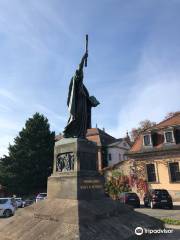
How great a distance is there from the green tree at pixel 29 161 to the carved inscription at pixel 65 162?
25833 mm

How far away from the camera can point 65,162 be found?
28.7ft

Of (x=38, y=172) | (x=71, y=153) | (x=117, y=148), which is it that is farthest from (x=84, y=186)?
(x=117, y=148)

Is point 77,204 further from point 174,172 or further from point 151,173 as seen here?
point 151,173

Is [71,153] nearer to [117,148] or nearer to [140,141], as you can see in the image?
[140,141]

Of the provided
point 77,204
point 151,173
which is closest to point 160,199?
point 151,173

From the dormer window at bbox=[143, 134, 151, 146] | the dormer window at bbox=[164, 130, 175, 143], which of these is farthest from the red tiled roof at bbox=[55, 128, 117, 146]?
the dormer window at bbox=[164, 130, 175, 143]

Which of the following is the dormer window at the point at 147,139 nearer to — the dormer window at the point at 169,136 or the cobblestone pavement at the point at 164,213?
the dormer window at the point at 169,136

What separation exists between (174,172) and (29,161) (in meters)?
19.4

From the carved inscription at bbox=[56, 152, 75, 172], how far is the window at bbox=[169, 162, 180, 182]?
19246mm

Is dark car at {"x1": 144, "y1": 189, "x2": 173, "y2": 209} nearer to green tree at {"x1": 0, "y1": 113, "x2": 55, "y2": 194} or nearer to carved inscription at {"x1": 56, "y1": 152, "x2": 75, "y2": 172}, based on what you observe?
carved inscription at {"x1": 56, "y1": 152, "x2": 75, "y2": 172}

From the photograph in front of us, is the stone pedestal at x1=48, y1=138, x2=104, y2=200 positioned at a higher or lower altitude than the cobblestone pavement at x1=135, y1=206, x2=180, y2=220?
higher

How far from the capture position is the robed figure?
9.47m

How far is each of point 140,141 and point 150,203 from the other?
1019cm

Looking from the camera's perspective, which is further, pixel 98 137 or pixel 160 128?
pixel 98 137
